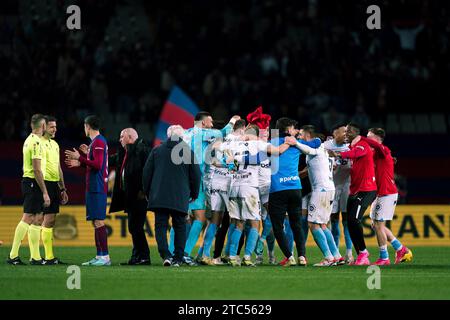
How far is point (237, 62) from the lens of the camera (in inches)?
1175

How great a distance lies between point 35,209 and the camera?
56.1 feet

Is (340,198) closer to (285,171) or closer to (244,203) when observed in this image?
(285,171)


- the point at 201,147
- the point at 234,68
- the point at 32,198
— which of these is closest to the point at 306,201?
the point at 201,147

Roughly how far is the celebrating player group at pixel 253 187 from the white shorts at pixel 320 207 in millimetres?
16

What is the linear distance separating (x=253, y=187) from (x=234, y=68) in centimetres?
1325

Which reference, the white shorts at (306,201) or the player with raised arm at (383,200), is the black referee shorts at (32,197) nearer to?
the white shorts at (306,201)

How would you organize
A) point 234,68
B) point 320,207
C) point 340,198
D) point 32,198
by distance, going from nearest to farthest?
point 320,207
point 32,198
point 340,198
point 234,68

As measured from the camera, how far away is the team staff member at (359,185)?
668 inches

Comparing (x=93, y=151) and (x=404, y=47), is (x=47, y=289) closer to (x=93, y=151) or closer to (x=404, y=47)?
(x=93, y=151)

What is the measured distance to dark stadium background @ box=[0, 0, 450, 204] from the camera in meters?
26.8

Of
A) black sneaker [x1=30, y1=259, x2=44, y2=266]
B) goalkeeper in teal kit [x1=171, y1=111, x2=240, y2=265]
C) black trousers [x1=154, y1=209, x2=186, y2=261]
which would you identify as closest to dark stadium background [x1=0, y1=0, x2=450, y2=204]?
black sneaker [x1=30, y1=259, x2=44, y2=266]

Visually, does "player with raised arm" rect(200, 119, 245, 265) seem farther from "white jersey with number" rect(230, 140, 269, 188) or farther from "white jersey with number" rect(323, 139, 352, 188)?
"white jersey with number" rect(323, 139, 352, 188)

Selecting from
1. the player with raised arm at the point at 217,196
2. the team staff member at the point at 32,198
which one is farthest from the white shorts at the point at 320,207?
the team staff member at the point at 32,198
